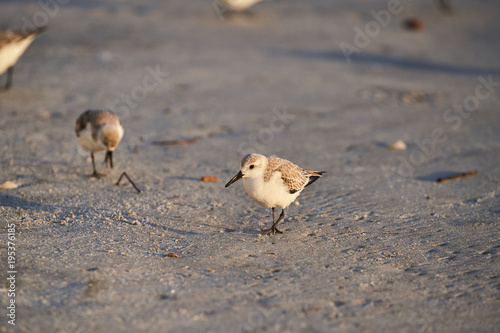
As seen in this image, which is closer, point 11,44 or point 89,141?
point 89,141

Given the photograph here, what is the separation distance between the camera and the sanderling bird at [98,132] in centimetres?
714

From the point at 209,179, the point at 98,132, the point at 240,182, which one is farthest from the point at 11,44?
the point at 240,182

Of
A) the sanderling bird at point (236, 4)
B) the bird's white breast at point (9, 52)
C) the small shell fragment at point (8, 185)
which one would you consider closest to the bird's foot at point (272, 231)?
the small shell fragment at point (8, 185)

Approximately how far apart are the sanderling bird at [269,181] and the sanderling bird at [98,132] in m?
2.12

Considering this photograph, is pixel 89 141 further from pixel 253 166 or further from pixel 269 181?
pixel 269 181

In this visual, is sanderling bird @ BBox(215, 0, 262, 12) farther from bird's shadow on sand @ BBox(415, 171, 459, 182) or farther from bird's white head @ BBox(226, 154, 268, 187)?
bird's white head @ BBox(226, 154, 268, 187)

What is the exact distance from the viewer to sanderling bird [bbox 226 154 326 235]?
5.67 meters

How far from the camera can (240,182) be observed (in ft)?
24.1

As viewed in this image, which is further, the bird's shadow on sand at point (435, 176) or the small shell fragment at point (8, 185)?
the bird's shadow on sand at point (435, 176)

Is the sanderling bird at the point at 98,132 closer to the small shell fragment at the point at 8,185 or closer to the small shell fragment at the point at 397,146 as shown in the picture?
the small shell fragment at the point at 8,185

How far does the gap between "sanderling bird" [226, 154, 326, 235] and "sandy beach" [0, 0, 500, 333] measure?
38cm

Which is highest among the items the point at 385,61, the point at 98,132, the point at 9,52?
the point at 9,52

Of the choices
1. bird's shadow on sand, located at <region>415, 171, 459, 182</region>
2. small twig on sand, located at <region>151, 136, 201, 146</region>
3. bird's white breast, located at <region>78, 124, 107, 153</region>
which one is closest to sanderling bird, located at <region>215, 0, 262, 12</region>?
small twig on sand, located at <region>151, 136, 201, 146</region>

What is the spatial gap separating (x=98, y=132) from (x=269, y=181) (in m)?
2.58
